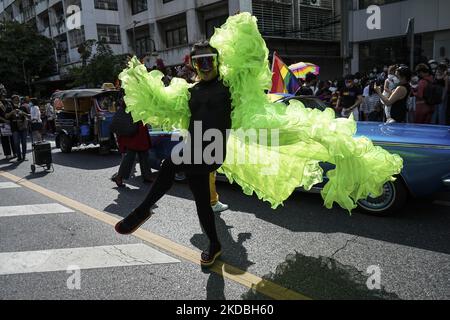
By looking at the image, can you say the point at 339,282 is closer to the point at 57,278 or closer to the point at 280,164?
the point at 280,164

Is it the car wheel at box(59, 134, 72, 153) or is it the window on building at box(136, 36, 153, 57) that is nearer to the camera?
the car wheel at box(59, 134, 72, 153)

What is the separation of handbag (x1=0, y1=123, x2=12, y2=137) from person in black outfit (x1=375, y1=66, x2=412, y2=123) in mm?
9201

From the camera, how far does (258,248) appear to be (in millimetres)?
3773

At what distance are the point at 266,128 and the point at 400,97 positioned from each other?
432 cm

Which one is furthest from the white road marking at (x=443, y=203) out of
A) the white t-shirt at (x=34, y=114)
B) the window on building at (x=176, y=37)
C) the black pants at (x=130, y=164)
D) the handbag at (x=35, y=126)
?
the window on building at (x=176, y=37)

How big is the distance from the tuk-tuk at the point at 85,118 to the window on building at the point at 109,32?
72.1 ft

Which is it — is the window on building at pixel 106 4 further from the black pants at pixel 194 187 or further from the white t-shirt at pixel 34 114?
the black pants at pixel 194 187

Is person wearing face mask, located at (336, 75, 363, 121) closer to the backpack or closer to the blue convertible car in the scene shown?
the backpack

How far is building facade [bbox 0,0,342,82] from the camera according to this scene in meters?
20.8

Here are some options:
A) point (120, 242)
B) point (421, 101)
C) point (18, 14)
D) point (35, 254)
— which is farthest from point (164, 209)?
point (18, 14)

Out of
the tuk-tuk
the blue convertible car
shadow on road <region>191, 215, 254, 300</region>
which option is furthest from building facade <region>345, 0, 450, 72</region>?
shadow on road <region>191, 215, 254, 300</region>

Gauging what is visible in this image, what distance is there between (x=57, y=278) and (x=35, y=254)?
2.45 feet

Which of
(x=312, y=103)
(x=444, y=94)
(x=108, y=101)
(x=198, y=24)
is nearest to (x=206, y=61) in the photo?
(x=312, y=103)

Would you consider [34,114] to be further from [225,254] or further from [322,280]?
[322,280]
